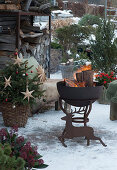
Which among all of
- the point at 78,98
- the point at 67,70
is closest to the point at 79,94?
the point at 78,98

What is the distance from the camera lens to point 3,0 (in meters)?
6.78

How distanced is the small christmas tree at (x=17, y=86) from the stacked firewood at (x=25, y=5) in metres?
1.45

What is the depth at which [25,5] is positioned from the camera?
23.2 ft

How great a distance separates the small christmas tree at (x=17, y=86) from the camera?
18.2 ft

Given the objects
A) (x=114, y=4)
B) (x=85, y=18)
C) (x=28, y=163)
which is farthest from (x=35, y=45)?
(x=114, y=4)

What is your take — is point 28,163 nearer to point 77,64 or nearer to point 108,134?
point 108,134

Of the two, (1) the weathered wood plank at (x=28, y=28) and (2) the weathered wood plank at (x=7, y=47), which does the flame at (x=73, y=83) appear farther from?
(1) the weathered wood plank at (x=28, y=28)

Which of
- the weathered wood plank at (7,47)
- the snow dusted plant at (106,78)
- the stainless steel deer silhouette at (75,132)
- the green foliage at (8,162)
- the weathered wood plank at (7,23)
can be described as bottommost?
the stainless steel deer silhouette at (75,132)

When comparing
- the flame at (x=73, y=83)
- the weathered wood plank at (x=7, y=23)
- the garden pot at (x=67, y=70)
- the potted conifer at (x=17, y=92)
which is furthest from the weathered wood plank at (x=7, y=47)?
the garden pot at (x=67, y=70)

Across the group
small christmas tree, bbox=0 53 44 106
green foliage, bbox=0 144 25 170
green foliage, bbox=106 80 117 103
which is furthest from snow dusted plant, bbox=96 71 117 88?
green foliage, bbox=0 144 25 170

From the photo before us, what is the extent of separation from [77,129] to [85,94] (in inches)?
22.5

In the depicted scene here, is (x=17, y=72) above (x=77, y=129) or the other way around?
above

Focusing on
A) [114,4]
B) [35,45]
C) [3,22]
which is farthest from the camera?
[114,4]

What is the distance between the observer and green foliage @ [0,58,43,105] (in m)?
5.57
